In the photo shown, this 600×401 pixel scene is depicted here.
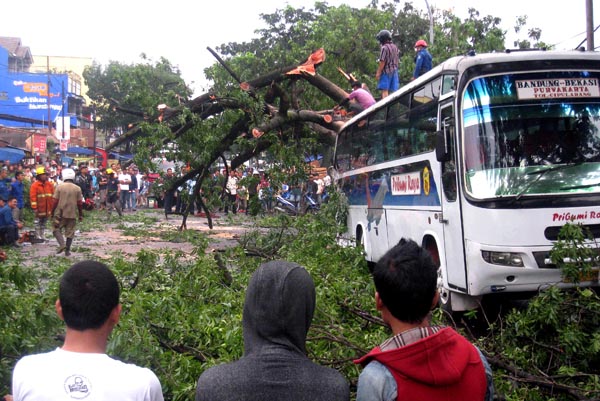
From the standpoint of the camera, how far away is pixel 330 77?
17562 mm

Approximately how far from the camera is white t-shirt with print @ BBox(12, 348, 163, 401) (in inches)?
85.7

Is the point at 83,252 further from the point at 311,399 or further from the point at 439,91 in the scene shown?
the point at 311,399

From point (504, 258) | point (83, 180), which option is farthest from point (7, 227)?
point (504, 258)

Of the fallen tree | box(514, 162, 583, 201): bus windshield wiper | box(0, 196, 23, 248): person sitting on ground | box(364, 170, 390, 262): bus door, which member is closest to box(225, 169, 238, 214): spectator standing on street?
the fallen tree

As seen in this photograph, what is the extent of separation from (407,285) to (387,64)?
1194 cm

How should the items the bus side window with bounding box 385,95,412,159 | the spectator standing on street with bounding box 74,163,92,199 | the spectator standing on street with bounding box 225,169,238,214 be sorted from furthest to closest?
the spectator standing on street with bounding box 74,163,92,199 → the spectator standing on street with bounding box 225,169,238,214 → the bus side window with bounding box 385,95,412,159

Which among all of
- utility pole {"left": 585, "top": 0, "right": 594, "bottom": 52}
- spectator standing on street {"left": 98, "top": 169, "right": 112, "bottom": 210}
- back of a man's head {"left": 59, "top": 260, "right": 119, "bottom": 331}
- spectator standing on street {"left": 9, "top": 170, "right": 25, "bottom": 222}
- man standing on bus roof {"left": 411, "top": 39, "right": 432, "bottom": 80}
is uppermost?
utility pole {"left": 585, "top": 0, "right": 594, "bottom": 52}

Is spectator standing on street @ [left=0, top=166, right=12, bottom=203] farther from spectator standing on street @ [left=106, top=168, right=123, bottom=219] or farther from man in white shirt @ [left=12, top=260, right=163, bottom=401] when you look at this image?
man in white shirt @ [left=12, top=260, right=163, bottom=401]

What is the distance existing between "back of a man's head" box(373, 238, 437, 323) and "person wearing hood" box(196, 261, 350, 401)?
29 cm

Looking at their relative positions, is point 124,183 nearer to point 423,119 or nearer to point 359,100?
point 359,100

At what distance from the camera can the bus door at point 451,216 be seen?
6941mm

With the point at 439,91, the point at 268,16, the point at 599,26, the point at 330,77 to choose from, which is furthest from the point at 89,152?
the point at 439,91

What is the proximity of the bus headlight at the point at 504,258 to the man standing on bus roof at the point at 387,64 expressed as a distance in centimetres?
773

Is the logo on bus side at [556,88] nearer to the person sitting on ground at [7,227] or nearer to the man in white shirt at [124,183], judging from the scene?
the person sitting on ground at [7,227]
